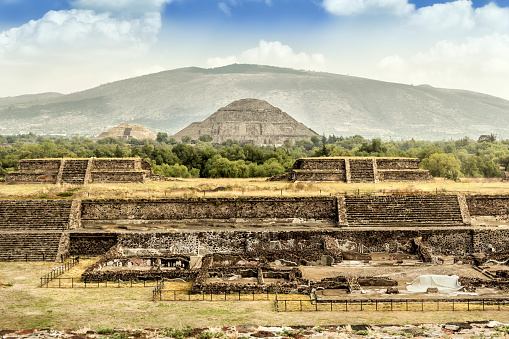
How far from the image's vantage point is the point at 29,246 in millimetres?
33031

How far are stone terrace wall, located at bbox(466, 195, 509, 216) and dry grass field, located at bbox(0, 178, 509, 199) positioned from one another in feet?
8.08

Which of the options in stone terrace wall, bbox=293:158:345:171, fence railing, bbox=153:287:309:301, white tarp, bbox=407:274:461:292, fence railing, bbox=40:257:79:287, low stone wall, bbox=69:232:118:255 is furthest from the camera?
stone terrace wall, bbox=293:158:345:171

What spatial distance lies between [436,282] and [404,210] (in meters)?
10.5

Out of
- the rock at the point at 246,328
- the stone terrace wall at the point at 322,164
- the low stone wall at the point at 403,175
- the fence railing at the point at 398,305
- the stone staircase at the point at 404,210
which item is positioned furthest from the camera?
the stone terrace wall at the point at 322,164

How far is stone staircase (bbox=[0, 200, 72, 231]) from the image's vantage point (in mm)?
35312

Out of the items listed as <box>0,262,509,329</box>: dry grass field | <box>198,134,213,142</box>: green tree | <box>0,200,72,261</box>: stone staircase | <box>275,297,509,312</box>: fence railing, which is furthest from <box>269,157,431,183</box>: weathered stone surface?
<box>198,134,213,142</box>: green tree

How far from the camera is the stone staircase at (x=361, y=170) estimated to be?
4591cm

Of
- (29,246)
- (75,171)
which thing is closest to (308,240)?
(29,246)

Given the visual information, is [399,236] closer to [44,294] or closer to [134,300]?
[134,300]

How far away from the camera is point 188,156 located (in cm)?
6719

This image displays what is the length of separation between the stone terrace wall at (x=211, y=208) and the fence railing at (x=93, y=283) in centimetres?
886

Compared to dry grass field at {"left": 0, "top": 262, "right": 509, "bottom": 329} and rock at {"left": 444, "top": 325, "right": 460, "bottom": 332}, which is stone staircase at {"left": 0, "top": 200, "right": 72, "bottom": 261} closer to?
dry grass field at {"left": 0, "top": 262, "right": 509, "bottom": 329}

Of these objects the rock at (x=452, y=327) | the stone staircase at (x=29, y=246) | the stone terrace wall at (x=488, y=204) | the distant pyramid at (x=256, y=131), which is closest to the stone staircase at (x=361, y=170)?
the stone terrace wall at (x=488, y=204)

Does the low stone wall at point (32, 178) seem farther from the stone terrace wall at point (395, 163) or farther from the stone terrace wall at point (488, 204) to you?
the stone terrace wall at point (488, 204)
